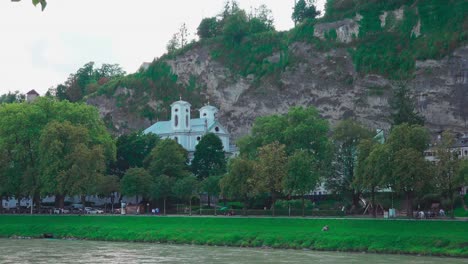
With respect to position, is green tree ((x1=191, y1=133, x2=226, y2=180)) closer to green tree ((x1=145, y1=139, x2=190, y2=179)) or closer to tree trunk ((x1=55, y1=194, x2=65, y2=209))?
green tree ((x1=145, y1=139, x2=190, y2=179))

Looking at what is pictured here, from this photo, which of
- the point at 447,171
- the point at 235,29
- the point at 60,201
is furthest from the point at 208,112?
the point at 447,171

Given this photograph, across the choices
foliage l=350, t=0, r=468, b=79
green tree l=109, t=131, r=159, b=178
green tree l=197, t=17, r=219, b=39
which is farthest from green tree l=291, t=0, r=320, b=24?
green tree l=109, t=131, r=159, b=178

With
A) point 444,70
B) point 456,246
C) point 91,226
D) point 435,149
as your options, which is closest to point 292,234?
point 456,246

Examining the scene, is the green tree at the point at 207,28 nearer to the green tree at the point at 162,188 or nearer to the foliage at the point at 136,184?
the foliage at the point at 136,184

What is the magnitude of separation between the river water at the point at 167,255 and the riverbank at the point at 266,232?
86.2 inches

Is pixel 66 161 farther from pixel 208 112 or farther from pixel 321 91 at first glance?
pixel 321 91

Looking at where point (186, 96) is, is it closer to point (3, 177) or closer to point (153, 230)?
point (3, 177)

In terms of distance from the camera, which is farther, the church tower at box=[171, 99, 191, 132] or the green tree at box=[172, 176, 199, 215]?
the church tower at box=[171, 99, 191, 132]

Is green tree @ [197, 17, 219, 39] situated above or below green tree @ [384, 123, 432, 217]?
above

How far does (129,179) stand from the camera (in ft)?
279

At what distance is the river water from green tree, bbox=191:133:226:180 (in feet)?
135

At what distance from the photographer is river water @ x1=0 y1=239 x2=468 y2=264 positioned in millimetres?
43594

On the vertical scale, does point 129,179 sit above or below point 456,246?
above

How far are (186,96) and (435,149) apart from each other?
7691 cm
